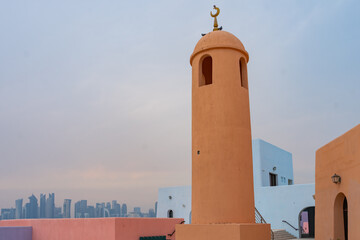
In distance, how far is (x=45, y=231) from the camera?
49.5 feet

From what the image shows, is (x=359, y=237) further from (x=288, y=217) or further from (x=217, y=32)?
(x=288, y=217)

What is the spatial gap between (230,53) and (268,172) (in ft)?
53.4

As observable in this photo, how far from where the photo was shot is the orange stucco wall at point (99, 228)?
13105 millimetres

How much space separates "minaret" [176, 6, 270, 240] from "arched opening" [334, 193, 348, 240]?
162cm

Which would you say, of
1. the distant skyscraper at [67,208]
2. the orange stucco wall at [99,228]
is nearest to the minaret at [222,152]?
the orange stucco wall at [99,228]

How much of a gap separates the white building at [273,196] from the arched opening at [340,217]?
36.0 ft

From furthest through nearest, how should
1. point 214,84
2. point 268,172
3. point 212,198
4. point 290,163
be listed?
point 290,163 → point 268,172 → point 214,84 → point 212,198

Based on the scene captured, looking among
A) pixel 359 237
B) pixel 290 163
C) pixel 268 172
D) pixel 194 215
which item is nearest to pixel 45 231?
pixel 194 215

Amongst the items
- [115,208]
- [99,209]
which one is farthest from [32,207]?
[115,208]

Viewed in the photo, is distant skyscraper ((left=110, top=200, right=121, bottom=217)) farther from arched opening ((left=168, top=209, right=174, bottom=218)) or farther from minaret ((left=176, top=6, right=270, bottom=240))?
minaret ((left=176, top=6, right=270, bottom=240))

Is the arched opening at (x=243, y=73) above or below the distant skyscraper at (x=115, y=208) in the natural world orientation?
above

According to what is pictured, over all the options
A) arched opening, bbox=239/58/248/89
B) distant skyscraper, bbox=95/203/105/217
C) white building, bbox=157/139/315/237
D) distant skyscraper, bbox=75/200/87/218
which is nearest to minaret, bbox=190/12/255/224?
arched opening, bbox=239/58/248/89

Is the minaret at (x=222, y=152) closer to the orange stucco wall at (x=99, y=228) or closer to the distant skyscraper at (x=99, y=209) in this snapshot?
the orange stucco wall at (x=99, y=228)

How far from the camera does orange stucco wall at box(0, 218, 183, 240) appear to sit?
43.0ft
